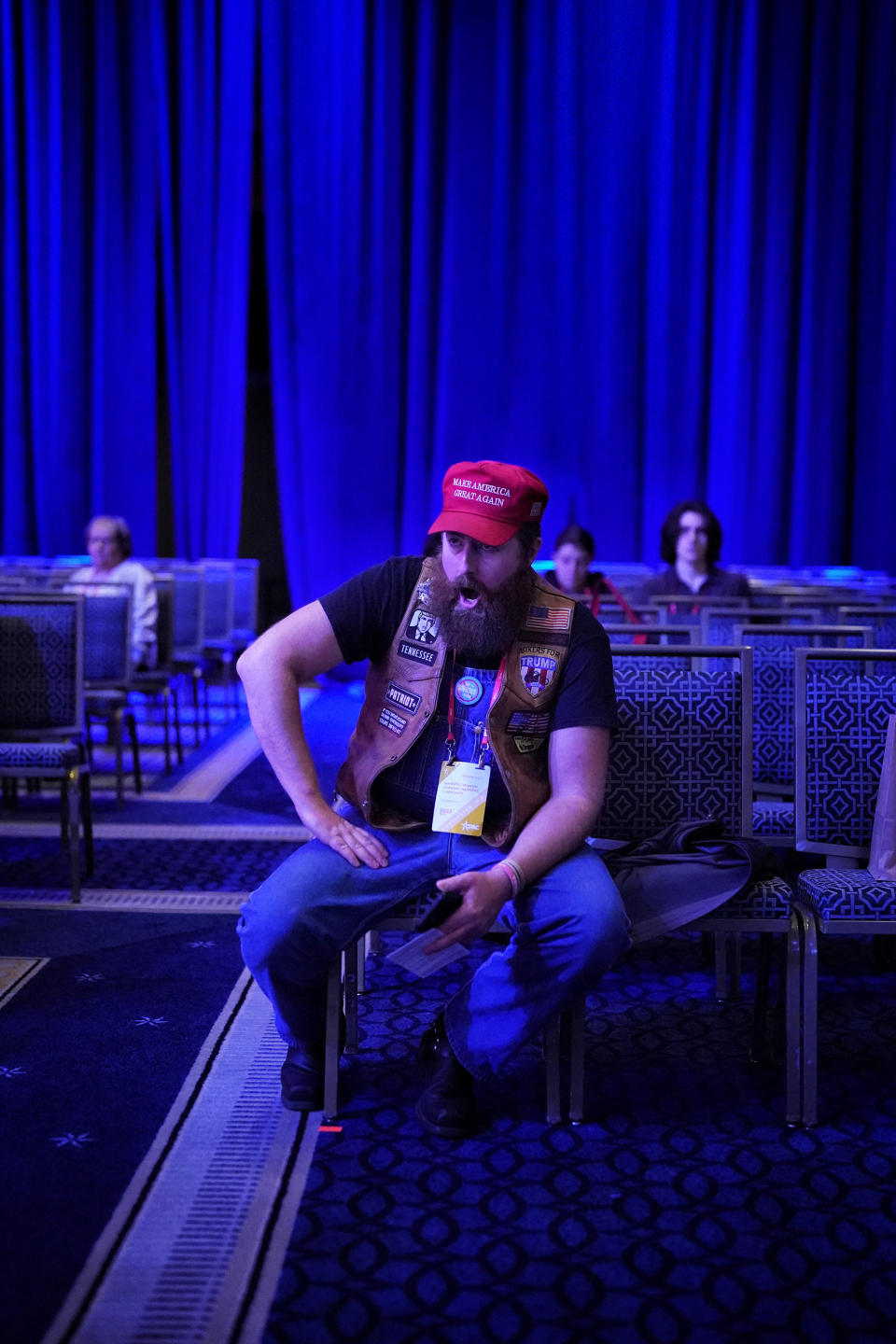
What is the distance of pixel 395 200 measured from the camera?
9.16 metres

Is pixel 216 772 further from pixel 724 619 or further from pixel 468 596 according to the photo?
pixel 468 596

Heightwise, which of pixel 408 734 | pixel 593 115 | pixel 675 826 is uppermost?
pixel 593 115

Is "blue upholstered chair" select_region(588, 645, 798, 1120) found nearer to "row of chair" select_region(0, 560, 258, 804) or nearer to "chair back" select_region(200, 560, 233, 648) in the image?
"row of chair" select_region(0, 560, 258, 804)

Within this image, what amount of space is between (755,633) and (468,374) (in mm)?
6338

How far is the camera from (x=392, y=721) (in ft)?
7.50

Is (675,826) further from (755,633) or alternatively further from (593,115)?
(593,115)

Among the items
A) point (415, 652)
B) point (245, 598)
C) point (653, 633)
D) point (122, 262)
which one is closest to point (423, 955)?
point (415, 652)

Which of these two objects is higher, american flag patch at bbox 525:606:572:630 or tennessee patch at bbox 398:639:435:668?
american flag patch at bbox 525:606:572:630

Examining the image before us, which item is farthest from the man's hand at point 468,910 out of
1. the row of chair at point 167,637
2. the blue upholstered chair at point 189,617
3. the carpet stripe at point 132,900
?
the blue upholstered chair at point 189,617

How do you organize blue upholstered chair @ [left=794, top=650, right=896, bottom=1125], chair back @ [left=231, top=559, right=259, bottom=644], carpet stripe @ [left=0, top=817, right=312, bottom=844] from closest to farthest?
blue upholstered chair @ [left=794, top=650, right=896, bottom=1125] < carpet stripe @ [left=0, top=817, right=312, bottom=844] < chair back @ [left=231, top=559, right=259, bottom=644]

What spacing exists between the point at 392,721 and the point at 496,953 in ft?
1.48

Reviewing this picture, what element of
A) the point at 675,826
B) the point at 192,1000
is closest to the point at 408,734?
the point at 675,826

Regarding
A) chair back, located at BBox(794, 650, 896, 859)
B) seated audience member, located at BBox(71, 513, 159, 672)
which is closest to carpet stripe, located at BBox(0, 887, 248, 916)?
chair back, located at BBox(794, 650, 896, 859)

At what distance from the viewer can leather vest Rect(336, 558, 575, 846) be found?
225cm
